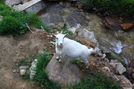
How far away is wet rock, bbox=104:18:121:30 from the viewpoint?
7.42 meters

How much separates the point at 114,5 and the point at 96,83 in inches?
301

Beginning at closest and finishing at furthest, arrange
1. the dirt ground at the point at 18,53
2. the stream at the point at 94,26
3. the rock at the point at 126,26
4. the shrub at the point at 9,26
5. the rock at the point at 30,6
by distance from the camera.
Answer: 1. the dirt ground at the point at 18,53
2. the shrub at the point at 9,26
3. the stream at the point at 94,26
4. the rock at the point at 30,6
5. the rock at the point at 126,26

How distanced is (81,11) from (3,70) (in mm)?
7938

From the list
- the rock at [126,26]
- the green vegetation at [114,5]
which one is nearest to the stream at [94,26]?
the rock at [126,26]

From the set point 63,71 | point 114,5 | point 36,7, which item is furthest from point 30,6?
point 114,5

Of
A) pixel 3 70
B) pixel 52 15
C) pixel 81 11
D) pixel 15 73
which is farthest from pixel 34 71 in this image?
pixel 81 11

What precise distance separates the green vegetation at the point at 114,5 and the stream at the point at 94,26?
909mm

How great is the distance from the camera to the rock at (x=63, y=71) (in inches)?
127

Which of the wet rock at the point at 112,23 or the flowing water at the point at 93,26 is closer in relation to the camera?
the flowing water at the point at 93,26

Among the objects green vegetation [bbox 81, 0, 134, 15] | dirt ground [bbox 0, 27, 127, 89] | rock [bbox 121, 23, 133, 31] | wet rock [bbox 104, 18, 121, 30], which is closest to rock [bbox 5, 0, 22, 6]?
dirt ground [bbox 0, 27, 127, 89]

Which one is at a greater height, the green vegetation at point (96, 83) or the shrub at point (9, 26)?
the shrub at point (9, 26)

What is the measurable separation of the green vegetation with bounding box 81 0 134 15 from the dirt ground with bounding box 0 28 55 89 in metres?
6.06

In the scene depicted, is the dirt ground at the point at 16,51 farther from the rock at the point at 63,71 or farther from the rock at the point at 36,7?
the rock at the point at 36,7

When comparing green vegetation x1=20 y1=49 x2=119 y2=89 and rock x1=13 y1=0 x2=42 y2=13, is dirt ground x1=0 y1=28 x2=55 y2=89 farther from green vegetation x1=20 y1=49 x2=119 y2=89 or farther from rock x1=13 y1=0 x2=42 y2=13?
rock x1=13 y1=0 x2=42 y2=13
